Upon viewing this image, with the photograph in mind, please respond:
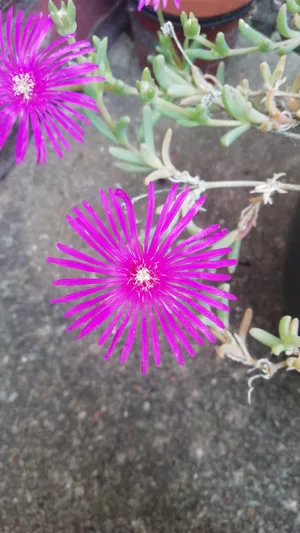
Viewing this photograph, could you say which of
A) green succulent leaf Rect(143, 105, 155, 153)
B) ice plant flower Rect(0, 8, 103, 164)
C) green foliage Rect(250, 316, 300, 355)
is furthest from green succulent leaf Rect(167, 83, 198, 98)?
green foliage Rect(250, 316, 300, 355)

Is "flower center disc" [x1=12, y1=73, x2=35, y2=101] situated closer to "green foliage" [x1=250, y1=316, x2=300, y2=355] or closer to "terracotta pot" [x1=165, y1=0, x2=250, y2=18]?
"green foliage" [x1=250, y1=316, x2=300, y2=355]

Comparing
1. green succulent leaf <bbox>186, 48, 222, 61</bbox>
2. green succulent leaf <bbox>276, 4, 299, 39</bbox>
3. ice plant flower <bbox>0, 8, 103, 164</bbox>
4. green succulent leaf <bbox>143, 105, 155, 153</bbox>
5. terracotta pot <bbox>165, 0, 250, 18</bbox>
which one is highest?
terracotta pot <bbox>165, 0, 250, 18</bbox>

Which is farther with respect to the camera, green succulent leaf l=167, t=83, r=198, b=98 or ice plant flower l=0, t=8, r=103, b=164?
green succulent leaf l=167, t=83, r=198, b=98

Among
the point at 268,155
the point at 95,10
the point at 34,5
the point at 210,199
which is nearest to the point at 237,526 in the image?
the point at 210,199

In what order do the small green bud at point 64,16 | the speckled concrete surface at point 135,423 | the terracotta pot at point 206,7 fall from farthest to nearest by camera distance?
the terracotta pot at point 206,7
the speckled concrete surface at point 135,423
the small green bud at point 64,16

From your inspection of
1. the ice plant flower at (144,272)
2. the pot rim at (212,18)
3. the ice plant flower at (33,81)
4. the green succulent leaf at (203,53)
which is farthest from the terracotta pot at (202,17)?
the ice plant flower at (144,272)

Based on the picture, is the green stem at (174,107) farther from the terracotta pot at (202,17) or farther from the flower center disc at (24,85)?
the terracotta pot at (202,17)
